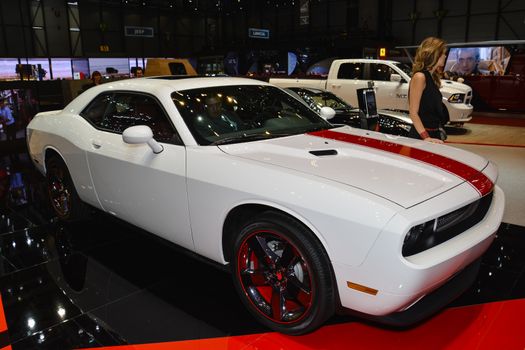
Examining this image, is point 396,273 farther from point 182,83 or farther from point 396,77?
point 396,77

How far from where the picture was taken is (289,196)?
7.41 feet

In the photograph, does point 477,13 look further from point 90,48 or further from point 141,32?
point 90,48

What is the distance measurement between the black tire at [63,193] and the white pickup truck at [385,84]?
24.8 ft

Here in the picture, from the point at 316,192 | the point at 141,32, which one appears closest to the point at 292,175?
the point at 316,192

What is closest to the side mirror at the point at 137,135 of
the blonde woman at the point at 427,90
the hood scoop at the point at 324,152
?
the hood scoop at the point at 324,152

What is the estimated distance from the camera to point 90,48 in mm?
29922

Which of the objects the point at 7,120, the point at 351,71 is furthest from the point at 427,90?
the point at 7,120

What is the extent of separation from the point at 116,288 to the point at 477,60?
1508 cm

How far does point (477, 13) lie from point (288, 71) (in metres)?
10.9

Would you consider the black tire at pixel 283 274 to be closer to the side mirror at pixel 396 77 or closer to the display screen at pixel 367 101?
the display screen at pixel 367 101

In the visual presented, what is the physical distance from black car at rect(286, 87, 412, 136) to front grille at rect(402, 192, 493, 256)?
392cm

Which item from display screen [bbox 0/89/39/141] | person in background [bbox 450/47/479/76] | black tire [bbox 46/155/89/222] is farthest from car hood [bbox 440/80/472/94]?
Answer: display screen [bbox 0/89/39/141]

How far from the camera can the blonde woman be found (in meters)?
3.66

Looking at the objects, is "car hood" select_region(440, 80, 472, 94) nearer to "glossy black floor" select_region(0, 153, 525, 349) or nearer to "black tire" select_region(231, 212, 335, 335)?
"glossy black floor" select_region(0, 153, 525, 349)
